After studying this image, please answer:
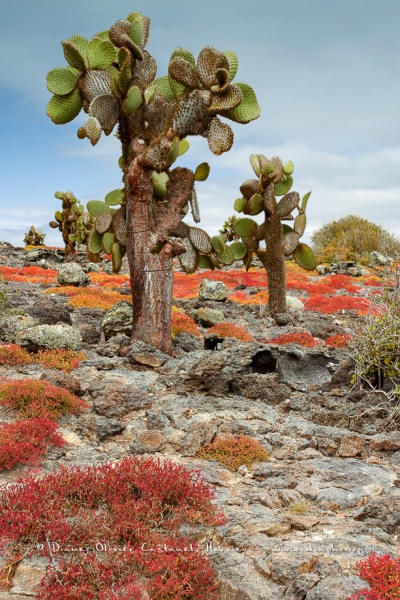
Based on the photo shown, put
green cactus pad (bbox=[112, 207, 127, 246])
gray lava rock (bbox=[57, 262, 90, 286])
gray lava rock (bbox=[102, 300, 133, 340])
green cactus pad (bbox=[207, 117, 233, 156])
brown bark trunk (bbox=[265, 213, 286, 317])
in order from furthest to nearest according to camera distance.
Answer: gray lava rock (bbox=[57, 262, 90, 286]) < brown bark trunk (bbox=[265, 213, 286, 317]) < green cactus pad (bbox=[112, 207, 127, 246]) < gray lava rock (bbox=[102, 300, 133, 340]) < green cactus pad (bbox=[207, 117, 233, 156])

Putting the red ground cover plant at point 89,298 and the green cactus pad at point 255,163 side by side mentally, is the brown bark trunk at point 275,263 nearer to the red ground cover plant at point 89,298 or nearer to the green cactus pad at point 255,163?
the green cactus pad at point 255,163

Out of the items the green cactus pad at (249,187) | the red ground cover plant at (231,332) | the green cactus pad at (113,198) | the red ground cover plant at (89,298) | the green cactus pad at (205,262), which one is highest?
the green cactus pad at (249,187)

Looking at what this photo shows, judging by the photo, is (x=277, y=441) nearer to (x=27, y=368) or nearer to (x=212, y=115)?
(x=27, y=368)

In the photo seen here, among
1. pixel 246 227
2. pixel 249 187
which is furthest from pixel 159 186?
pixel 246 227

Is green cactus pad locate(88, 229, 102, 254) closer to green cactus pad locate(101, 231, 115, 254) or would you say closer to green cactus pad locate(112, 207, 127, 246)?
green cactus pad locate(101, 231, 115, 254)

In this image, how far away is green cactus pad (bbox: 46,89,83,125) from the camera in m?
12.3

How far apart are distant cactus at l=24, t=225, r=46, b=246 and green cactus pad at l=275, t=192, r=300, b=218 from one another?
45.8 metres

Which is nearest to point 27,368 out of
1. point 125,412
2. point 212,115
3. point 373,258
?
point 125,412

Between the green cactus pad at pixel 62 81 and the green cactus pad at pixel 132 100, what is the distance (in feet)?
5.14

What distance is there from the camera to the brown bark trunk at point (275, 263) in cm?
1833

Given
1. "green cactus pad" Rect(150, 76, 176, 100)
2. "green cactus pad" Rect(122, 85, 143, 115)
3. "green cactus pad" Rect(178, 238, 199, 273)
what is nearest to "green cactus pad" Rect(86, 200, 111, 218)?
"green cactus pad" Rect(178, 238, 199, 273)

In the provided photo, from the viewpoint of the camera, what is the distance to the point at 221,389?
9.49m

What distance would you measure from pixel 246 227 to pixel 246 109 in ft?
24.0

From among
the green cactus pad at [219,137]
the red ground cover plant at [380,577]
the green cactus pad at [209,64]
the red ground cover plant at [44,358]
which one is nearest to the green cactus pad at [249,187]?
the green cactus pad at [219,137]
